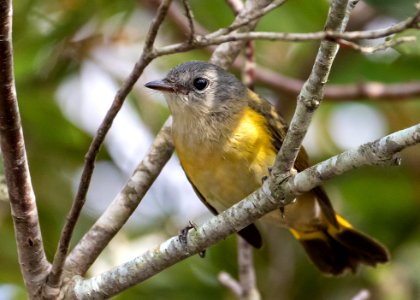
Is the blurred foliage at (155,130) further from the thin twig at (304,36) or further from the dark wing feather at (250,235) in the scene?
the thin twig at (304,36)

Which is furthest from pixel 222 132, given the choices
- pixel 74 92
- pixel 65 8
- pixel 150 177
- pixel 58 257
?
pixel 74 92

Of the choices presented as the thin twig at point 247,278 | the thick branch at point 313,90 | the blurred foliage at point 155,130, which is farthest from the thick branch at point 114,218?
the blurred foliage at point 155,130

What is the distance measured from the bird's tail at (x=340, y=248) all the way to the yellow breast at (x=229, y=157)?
39.1 inches

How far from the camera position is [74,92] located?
19.8 ft

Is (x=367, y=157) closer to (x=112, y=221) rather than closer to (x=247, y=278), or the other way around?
(x=112, y=221)

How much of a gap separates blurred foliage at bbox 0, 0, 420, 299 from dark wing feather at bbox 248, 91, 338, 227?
1005 millimetres

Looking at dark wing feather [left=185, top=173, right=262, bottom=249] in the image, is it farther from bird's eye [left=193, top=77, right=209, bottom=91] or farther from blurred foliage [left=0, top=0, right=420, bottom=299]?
blurred foliage [left=0, top=0, right=420, bottom=299]

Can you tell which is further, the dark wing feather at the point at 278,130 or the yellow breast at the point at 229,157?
the dark wing feather at the point at 278,130

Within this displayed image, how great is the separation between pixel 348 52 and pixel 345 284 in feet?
5.11

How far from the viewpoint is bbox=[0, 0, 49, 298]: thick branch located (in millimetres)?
2737

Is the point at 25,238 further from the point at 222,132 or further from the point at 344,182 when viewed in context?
the point at 344,182

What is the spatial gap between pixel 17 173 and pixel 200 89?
156cm

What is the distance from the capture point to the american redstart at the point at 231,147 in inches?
157

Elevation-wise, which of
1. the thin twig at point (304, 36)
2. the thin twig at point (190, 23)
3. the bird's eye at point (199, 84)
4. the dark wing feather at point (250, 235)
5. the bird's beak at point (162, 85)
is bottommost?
the thin twig at point (304, 36)
